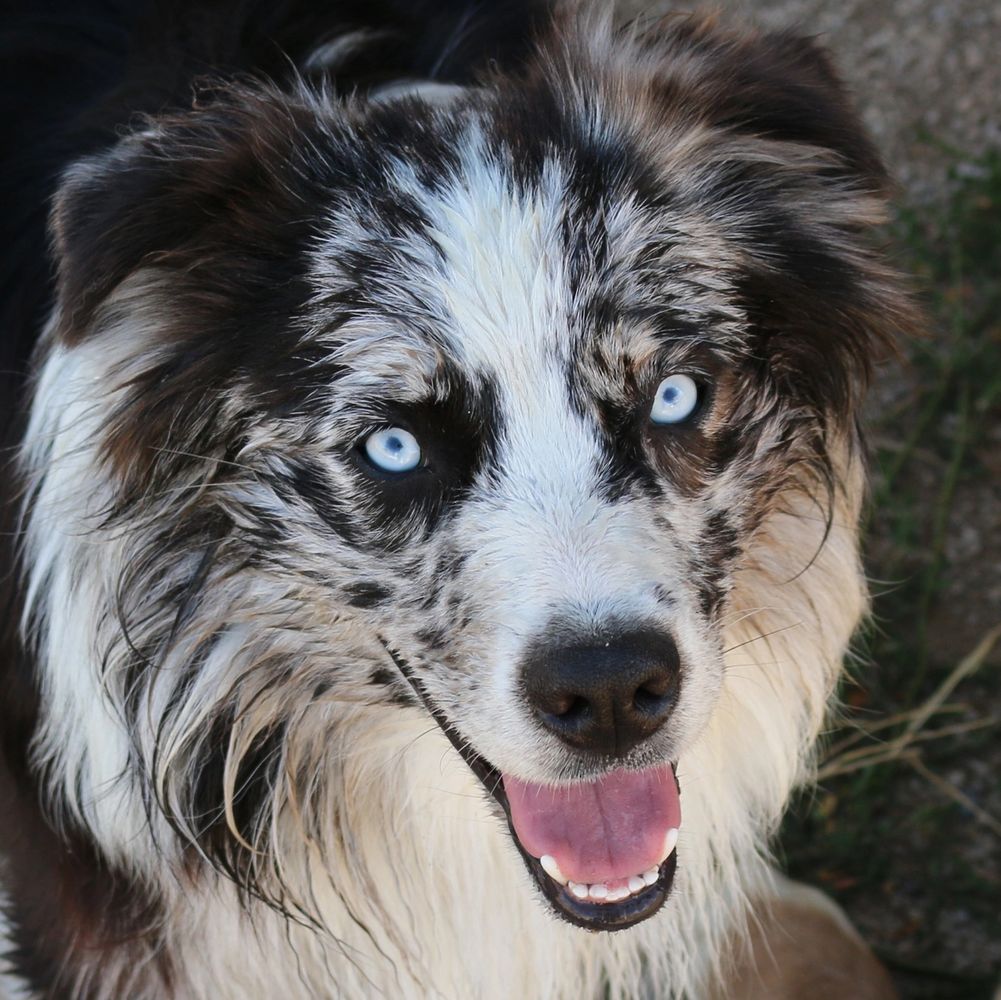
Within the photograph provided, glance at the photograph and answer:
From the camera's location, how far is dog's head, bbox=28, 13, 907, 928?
1924 millimetres

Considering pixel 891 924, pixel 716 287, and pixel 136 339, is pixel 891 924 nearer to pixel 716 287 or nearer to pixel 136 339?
pixel 716 287

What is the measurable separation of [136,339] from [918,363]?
8.62ft

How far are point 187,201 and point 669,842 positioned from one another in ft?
3.98

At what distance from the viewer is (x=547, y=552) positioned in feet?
6.14

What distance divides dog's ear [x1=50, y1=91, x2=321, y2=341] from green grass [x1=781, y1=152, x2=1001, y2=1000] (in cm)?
156

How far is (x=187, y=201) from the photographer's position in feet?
6.63

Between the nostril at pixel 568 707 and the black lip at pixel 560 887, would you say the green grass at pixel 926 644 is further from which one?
the nostril at pixel 568 707

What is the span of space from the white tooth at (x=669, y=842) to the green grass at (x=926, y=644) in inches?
39.5

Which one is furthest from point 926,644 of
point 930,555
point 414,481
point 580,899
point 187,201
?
point 187,201

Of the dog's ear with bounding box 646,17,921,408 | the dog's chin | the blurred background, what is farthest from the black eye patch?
the blurred background

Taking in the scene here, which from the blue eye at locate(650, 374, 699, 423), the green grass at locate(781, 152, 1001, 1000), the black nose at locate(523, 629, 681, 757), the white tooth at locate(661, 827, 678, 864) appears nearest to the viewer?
the black nose at locate(523, 629, 681, 757)

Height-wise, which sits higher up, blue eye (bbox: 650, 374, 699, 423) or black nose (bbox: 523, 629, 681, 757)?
blue eye (bbox: 650, 374, 699, 423)

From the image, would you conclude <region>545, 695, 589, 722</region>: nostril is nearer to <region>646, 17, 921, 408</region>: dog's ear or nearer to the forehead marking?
the forehead marking

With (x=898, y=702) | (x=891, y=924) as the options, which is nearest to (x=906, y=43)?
(x=898, y=702)
